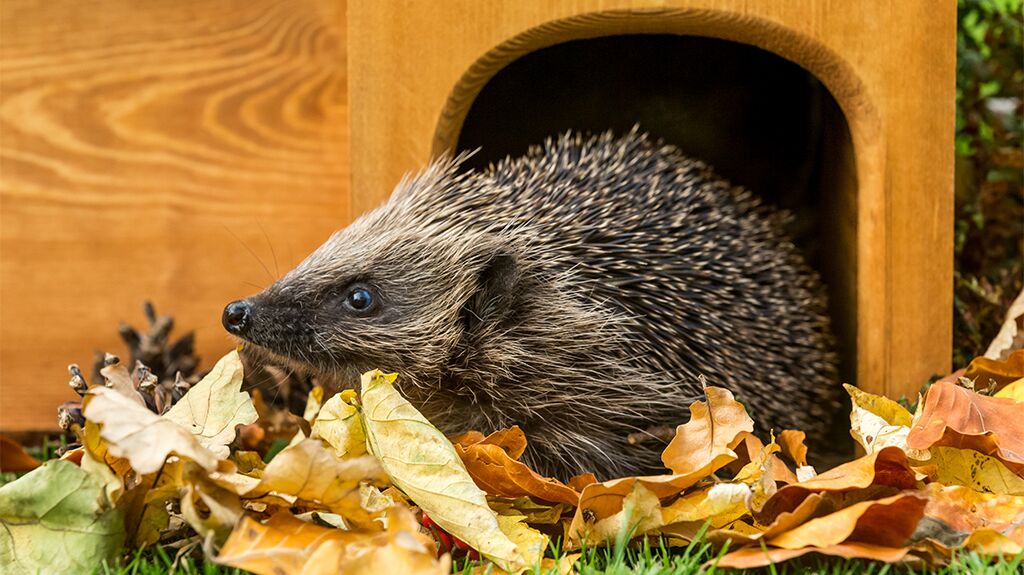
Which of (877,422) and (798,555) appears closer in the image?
(798,555)

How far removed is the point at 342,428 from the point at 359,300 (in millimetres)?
439

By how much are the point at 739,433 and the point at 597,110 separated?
6.06 feet

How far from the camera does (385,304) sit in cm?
266

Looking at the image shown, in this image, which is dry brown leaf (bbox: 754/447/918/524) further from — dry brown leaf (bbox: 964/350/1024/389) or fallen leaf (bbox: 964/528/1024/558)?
dry brown leaf (bbox: 964/350/1024/389)

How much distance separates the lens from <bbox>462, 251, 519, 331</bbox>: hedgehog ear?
8.74ft

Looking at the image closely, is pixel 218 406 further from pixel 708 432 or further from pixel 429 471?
pixel 708 432

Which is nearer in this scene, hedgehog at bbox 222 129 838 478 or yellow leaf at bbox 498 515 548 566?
yellow leaf at bbox 498 515 548 566

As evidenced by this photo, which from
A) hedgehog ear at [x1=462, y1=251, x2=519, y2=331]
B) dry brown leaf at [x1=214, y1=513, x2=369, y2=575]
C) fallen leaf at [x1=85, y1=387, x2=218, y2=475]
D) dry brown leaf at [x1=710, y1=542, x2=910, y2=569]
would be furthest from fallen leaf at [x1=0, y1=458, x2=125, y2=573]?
dry brown leaf at [x1=710, y1=542, x2=910, y2=569]

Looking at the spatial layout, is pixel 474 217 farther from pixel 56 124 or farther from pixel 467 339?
pixel 56 124

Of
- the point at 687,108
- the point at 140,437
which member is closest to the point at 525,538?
the point at 140,437

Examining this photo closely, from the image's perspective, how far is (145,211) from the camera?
141 inches

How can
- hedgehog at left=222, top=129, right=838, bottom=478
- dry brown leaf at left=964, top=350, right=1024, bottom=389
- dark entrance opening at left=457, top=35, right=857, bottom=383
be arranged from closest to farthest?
hedgehog at left=222, top=129, right=838, bottom=478 → dry brown leaf at left=964, top=350, right=1024, bottom=389 → dark entrance opening at left=457, top=35, right=857, bottom=383

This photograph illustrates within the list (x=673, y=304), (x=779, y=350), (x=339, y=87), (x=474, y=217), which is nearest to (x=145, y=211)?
(x=339, y=87)

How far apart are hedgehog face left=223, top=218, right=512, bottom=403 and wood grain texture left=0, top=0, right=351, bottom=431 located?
102cm
